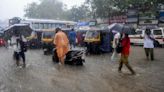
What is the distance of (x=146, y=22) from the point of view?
126 ft

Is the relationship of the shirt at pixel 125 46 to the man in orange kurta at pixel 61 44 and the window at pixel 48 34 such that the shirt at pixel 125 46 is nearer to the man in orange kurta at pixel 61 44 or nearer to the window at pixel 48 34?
the man in orange kurta at pixel 61 44

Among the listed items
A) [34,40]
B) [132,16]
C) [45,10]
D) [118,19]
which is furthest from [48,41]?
[45,10]

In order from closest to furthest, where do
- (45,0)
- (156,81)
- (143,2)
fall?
(156,81) → (143,2) → (45,0)

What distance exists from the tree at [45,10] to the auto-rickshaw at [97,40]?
4997 centimetres

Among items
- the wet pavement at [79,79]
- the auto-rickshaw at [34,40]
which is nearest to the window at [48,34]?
the auto-rickshaw at [34,40]

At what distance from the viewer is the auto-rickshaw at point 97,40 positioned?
2016cm

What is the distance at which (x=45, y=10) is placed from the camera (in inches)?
2884

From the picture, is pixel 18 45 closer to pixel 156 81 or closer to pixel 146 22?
pixel 156 81

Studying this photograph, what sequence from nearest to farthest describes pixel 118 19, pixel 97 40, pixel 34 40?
1. pixel 97 40
2. pixel 34 40
3. pixel 118 19

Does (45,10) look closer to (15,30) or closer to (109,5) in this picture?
(109,5)

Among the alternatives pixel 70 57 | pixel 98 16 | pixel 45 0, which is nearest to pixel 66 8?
pixel 45 0

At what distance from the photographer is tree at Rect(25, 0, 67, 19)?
234 ft

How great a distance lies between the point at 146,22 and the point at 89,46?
19.8 metres

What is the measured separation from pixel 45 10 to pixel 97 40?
179 ft
